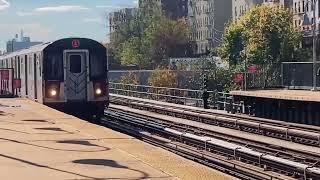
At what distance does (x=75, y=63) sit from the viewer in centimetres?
2553

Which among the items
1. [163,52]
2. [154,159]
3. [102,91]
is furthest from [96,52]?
[163,52]

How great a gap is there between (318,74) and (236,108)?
4326 millimetres

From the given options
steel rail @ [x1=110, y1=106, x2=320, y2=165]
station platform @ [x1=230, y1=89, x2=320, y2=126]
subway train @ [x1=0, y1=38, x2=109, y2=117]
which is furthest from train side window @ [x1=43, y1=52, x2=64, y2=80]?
station platform @ [x1=230, y1=89, x2=320, y2=126]

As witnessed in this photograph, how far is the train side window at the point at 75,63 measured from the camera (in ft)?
83.4

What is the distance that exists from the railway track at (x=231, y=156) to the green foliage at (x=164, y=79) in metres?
32.5

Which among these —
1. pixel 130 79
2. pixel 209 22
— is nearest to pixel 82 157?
pixel 130 79

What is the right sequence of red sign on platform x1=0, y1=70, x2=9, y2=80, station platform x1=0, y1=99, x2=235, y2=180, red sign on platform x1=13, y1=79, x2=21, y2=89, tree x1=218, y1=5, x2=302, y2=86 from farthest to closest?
1. tree x1=218, y1=5, x2=302, y2=86
2. red sign on platform x1=13, y1=79, x2=21, y2=89
3. red sign on platform x1=0, y1=70, x2=9, y2=80
4. station platform x1=0, y1=99, x2=235, y2=180

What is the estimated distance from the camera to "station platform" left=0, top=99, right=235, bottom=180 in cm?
1010

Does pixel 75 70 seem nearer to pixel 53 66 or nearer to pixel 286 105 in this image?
pixel 53 66

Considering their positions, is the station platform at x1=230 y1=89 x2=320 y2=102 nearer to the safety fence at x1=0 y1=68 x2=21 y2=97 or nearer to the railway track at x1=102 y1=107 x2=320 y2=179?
the railway track at x1=102 y1=107 x2=320 y2=179

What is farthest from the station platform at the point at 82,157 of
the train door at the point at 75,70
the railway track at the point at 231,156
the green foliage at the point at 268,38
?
the green foliage at the point at 268,38

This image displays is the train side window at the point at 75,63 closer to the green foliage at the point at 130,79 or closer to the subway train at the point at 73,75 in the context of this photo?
the subway train at the point at 73,75

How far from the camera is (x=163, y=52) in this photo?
332 feet

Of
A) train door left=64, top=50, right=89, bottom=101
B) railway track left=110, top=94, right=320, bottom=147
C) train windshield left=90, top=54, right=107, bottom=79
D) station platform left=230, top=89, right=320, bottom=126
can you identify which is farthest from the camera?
train windshield left=90, top=54, right=107, bottom=79
